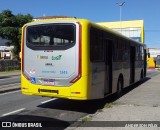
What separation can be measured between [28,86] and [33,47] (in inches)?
50.9

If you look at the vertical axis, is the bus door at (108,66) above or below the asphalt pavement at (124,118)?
above

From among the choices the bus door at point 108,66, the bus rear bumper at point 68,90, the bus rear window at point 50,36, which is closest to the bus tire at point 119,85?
the bus door at point 108,66

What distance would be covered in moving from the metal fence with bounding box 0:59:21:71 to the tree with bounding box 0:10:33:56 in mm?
3690

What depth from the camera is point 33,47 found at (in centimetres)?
1160

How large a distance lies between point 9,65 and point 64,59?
3487cm

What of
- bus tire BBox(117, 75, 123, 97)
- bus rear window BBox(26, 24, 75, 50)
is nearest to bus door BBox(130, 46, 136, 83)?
bus tire BBox(117, 75, 123, 97)

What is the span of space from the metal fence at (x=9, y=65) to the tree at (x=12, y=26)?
3690mm

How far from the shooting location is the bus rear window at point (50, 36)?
1094cm

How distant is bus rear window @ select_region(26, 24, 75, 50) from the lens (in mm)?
10938

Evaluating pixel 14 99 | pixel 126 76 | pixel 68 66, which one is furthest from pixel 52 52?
pixel 126 76

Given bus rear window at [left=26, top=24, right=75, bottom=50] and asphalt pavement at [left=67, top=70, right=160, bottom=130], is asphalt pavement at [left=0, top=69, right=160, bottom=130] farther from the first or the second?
bus rear window at [left=26, top=24, right=75, bottom=50]

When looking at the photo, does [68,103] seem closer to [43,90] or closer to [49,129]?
[43,90]

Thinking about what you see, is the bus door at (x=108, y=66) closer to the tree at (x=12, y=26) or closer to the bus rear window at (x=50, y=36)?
the bus rear window at (x=50, y=36)

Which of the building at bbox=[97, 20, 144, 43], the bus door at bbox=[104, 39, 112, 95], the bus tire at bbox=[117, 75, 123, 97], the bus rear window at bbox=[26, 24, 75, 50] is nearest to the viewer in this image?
the bus rear window at bbox=[26, 24, 75, 50]
